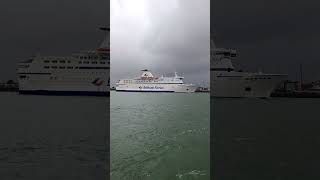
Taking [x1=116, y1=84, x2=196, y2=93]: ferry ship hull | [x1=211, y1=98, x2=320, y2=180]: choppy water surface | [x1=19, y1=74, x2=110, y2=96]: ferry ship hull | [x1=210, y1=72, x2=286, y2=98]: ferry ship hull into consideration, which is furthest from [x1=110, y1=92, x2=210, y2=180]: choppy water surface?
[x1=116, y1=84, x2=196, y2=93]: ferry ship hull

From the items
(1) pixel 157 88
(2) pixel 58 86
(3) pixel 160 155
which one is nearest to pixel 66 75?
(2) pixel 58 86

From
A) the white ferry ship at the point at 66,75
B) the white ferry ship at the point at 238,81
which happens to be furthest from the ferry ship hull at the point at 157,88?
the white ferry ship at the point at 238,81

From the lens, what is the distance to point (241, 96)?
2602 centimetres

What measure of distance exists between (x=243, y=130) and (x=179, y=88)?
27371 millimetres

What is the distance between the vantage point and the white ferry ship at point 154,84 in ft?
119

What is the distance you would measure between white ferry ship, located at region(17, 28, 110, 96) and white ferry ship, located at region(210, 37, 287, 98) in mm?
8219

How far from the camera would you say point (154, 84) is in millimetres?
36531

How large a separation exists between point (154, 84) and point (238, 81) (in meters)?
11.5

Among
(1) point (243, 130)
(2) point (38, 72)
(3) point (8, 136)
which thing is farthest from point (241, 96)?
(3) point (8, 136)

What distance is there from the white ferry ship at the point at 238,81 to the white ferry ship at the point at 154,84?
9.96 metres

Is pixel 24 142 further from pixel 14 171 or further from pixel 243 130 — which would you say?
pixel 243 130

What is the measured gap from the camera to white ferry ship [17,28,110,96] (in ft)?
95.2

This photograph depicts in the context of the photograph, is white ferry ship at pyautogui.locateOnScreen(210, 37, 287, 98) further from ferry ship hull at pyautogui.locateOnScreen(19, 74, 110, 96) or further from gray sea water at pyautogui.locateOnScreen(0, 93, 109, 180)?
gray sea water at pyautogui.locateOnScreen(0, 93, 109, 180)

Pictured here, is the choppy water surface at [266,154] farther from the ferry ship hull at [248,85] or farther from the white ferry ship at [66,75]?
the white ferry ship at [66,75]
